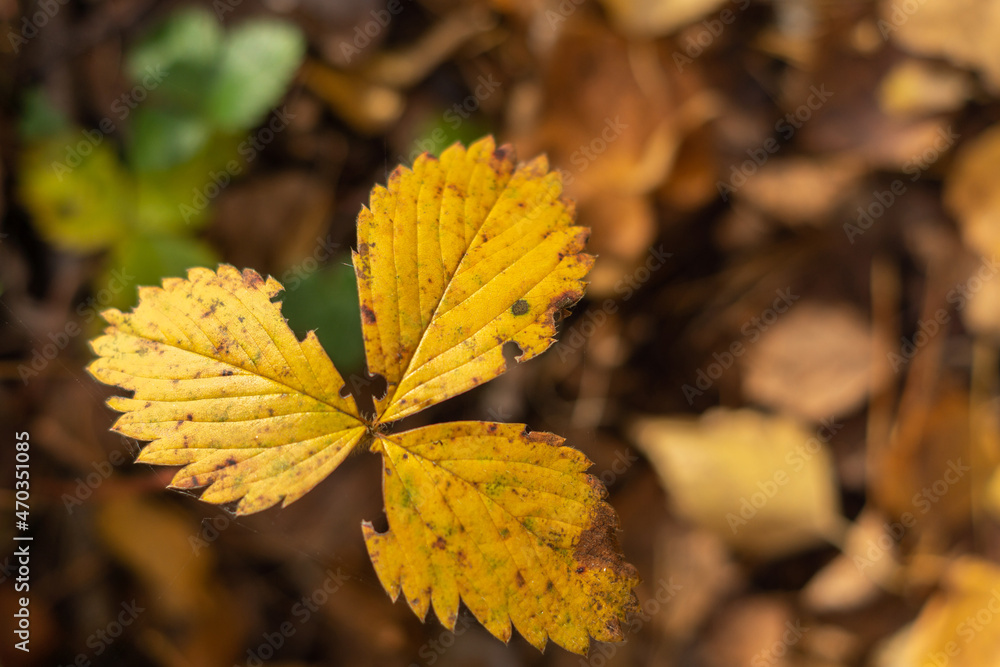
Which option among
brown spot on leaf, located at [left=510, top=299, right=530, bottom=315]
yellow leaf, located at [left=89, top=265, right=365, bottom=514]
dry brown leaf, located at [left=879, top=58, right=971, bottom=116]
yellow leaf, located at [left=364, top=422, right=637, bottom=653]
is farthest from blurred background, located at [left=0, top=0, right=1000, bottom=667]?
brown spot on leaf, located at [left=510, top=299, right=530, bottom=315]

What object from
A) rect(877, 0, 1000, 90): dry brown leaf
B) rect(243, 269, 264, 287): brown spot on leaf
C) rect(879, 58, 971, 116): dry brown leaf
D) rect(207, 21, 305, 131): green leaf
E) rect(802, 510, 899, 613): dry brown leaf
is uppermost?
rect(207, 21, 305, 131): green leaf

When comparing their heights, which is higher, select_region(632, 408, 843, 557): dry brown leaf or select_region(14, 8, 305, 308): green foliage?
select_region(14, 8, 305, 308): green foliage

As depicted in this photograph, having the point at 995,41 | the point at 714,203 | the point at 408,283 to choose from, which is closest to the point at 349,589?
the point at 408,283

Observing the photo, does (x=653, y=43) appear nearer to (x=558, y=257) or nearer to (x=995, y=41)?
(x=995, y=41)

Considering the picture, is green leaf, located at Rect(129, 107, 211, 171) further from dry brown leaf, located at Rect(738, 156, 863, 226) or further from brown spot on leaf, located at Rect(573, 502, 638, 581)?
dry brown leaf, located at Rect(738, 156, 863, 226)

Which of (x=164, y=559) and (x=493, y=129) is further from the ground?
(x=493, y=129)

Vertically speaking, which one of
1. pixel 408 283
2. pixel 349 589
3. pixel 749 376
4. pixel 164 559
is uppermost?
pixel 408 283

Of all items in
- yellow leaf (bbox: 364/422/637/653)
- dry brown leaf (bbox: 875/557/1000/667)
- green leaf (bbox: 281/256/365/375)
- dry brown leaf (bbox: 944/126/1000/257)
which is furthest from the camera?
dry brown leaf (bbox: 944/126/1000/257)
